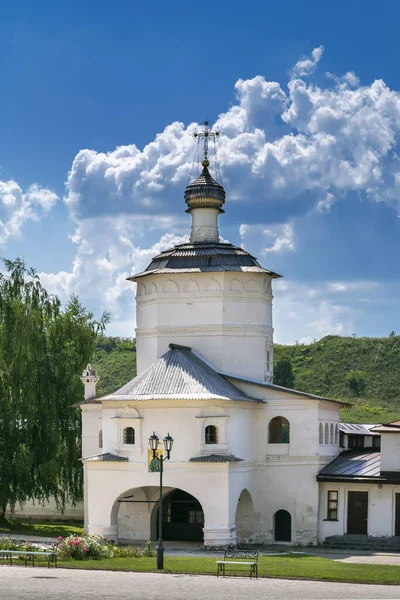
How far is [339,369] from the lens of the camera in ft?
291

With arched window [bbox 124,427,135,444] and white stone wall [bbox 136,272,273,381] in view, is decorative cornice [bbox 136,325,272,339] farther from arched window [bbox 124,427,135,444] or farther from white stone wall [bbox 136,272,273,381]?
arched window [bbox 124,427,135,444]

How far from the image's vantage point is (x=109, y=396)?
40.1 metres

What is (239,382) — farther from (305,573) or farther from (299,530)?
(305,573)

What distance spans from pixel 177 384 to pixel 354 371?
49.7 meters

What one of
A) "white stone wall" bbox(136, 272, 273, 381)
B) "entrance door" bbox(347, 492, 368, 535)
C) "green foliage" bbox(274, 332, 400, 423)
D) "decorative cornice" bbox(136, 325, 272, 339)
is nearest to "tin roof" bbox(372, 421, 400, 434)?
"entrance door" bbox(347, 492, 368, 535)

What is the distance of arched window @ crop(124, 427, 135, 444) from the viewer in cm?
3984

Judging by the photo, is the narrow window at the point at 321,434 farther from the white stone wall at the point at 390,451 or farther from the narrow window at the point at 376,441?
the narrow window at the point at 376,441

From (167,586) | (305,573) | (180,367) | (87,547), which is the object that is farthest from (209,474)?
(167,586)

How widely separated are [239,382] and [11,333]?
32.1ft

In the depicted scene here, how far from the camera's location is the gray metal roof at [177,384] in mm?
39281

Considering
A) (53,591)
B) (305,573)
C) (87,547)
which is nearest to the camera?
(53,591)

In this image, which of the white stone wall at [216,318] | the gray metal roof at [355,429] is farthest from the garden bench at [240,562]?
the gray metal roof at [355,429]

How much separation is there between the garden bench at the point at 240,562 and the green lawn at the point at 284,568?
22cm

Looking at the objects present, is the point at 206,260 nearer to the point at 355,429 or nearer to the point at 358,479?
the point at 355,429
